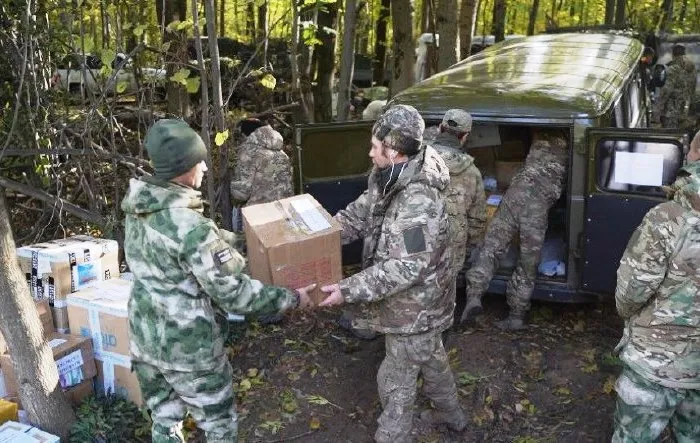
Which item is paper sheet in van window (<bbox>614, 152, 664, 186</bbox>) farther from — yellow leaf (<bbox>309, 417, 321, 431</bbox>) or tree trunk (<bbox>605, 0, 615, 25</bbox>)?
tree trunk (<bbox>605, 0, 615, 25</bbox>)

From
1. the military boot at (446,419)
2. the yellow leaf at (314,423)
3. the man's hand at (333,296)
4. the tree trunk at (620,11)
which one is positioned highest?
the tree trunk at (620,11)

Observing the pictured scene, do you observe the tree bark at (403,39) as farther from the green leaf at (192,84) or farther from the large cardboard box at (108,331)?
the large cardboard box at (108,331)

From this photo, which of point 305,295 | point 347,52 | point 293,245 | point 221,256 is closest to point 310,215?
point 293,245

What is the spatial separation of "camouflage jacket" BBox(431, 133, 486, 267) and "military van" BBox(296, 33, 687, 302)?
0.35 meters

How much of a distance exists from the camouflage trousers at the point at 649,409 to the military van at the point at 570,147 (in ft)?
4.62

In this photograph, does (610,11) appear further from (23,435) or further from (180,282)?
(23,435)

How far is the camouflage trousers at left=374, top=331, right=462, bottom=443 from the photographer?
11.7 ft

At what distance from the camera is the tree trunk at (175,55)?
5176mm

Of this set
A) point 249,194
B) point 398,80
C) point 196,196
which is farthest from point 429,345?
point 398,80

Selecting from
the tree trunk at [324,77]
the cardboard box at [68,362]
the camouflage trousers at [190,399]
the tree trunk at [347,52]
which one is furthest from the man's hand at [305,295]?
the tree trunk at [324,77]

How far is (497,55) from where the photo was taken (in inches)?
265

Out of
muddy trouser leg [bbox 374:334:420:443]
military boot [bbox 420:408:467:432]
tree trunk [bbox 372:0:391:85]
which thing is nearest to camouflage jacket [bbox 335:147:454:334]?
muddy trouser leg [bbox 374:334:420:443]

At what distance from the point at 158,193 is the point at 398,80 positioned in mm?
6871

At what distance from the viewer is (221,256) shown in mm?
2852
